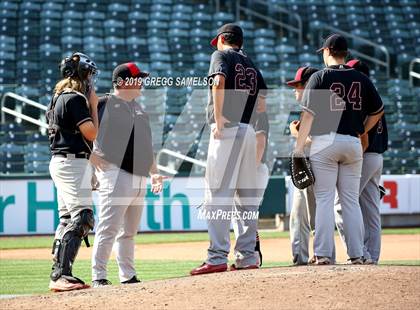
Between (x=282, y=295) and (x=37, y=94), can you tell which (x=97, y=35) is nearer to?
(x=37, y=94)

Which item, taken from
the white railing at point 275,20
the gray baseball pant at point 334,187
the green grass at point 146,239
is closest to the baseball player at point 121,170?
the gray baseball pant at point 334,187

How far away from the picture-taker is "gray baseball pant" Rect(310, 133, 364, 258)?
A: 829 centimetres

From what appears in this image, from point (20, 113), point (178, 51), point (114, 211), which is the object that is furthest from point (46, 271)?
point (178, 51)

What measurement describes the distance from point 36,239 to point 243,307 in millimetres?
11013

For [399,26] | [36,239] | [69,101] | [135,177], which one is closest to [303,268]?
[135,177]

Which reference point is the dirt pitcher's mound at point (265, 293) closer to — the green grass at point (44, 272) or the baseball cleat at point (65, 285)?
the baseball cleat at point (65, 285)

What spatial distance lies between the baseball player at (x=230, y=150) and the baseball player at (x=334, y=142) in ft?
1.76

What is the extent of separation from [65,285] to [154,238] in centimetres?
906

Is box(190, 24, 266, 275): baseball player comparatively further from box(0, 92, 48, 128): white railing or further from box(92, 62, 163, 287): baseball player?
box(0, 92, 48, 128): white railing

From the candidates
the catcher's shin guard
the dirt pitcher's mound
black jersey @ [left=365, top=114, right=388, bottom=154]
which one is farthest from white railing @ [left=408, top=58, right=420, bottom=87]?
the catcher's shin guard

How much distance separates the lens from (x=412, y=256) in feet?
41.8

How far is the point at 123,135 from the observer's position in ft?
27.0

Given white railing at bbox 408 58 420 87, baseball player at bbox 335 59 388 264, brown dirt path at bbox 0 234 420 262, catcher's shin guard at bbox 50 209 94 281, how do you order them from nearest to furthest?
1. catcher's shin guard at bbox 50 209 94 281
2. baseball player at bbox 335 59 388 264
3. brown dirt path at bbox 0 234 420 262
4. white railing at bbox 408 58 420 87

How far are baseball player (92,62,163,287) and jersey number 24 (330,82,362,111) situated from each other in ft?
5.72
